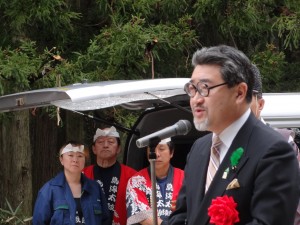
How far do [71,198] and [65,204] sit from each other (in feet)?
0.27

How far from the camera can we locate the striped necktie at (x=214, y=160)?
3.51 m

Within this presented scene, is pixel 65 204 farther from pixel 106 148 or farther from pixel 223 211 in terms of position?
pixel 223 211

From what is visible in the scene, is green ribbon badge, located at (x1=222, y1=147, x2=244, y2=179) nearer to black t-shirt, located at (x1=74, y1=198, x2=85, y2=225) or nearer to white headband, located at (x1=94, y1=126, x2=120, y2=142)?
black t-shirt, located at (x1=74, y1=198, x2=85, y2=225)

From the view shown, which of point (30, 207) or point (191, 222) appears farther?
point (30, 207)


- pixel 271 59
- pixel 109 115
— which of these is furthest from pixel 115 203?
pixel 271 59

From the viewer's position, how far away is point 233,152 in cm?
344

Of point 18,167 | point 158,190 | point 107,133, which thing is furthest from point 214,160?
point 18,167

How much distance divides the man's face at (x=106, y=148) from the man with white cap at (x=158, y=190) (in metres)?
0.50

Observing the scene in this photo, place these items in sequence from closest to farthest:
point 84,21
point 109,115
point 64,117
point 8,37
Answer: point 109,115 < point 8,37 < point 84,21 < point 64,117

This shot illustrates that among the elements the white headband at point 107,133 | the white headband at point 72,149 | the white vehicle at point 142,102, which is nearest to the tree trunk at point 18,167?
the white vehicle at point 142,102

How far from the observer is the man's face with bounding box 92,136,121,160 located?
7.11 metres

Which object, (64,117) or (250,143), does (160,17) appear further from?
(250,143)

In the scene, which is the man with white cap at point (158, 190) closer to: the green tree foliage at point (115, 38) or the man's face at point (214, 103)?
the green tree foliage at point (115, 38)

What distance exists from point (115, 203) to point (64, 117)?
12.8 feet
